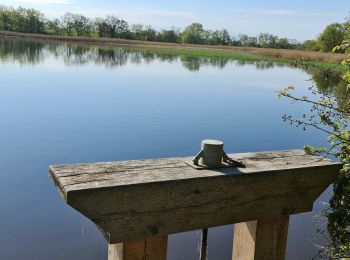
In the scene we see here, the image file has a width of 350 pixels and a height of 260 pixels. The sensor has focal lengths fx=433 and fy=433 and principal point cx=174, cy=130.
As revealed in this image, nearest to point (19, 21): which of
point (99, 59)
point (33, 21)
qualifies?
point (33, 21)

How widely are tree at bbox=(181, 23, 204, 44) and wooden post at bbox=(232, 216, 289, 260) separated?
416ft

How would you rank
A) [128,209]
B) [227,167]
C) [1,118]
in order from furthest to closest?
[1,118], [227,167], [128,209]

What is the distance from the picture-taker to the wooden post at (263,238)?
7.33 feet

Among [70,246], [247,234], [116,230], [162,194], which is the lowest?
[70,246]

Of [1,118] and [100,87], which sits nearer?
[1,118]

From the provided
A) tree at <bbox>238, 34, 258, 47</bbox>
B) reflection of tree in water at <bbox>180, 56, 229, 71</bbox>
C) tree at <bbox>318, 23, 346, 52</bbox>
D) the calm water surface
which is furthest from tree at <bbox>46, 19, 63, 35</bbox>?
tree at <bbox>318, 23, 346, 52</bbox>

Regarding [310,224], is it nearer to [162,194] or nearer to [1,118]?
[162,194]

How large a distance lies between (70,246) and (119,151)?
4.90 meters

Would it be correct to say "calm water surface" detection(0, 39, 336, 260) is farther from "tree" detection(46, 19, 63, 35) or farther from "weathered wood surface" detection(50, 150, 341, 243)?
"tree" detection(46, 19, 63, 35)

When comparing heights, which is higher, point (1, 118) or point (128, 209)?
point (128, 209)

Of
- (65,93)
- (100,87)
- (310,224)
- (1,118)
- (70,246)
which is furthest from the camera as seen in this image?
(100,87)

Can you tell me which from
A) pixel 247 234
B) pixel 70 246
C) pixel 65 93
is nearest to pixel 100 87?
pixel 65 93

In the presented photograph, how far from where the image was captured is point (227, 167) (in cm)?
210

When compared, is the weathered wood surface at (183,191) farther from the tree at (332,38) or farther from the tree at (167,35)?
the tree at (167,35)
